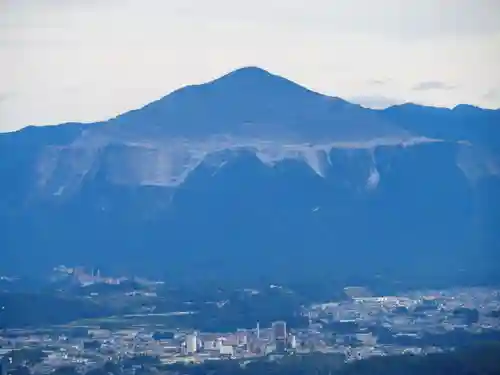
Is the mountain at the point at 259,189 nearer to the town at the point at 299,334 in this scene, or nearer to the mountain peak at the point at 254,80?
the mountain peak at the point at 254,80


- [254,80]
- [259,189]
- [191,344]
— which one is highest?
[254,80]

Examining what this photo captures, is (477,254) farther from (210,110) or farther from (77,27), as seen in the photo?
(77,27)

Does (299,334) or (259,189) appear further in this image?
(259,189)

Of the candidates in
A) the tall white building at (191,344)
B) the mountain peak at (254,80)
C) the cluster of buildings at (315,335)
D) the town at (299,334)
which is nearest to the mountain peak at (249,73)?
the mountain peak at (254,80)

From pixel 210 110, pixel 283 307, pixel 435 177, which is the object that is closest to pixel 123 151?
pixel 210 110

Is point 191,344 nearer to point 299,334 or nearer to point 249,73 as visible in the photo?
point 299,334

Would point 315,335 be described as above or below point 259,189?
below

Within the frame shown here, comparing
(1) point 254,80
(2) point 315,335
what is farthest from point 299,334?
(1) point 254,80

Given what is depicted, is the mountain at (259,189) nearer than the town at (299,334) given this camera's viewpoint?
No

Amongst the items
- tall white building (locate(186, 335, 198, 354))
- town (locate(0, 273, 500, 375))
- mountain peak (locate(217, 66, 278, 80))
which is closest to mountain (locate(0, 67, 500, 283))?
mountain peak (locate(217, 66, 278, 80))
